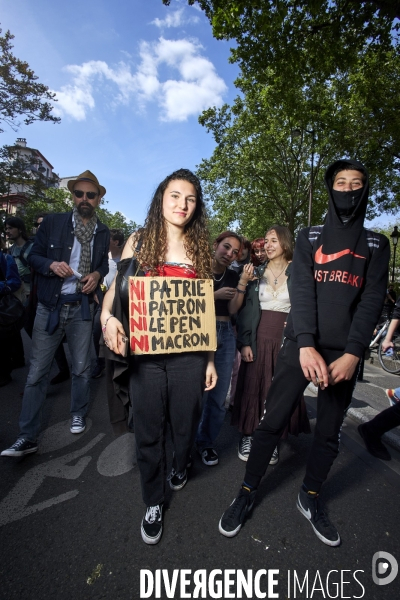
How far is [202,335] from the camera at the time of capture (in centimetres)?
183

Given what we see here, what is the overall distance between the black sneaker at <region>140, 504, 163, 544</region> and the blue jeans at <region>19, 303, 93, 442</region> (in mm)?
1328

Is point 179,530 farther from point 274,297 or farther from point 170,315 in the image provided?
point 274,297

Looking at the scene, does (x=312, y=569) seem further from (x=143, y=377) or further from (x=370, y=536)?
(x=143, y=377)

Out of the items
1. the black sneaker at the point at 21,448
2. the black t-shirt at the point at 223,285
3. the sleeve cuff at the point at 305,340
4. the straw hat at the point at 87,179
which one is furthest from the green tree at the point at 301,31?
the black sneaker at the point at 21,448

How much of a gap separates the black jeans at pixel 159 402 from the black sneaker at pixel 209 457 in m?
0.77

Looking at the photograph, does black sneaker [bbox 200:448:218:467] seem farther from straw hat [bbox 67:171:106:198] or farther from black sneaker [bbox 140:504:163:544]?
straw hat [bbox 67:171:106:198]

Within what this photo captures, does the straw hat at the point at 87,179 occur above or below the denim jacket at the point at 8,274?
above

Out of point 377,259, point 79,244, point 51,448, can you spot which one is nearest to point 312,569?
point 377,259

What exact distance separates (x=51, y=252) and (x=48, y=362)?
100 cm

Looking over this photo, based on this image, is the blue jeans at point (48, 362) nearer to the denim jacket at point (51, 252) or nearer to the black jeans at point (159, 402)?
the denim jacket at point (51, 252)

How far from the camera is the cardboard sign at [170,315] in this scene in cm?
170

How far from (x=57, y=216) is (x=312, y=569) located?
3245 mm

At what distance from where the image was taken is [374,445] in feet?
9.77

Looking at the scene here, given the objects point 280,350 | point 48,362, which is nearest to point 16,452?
point 48,362
